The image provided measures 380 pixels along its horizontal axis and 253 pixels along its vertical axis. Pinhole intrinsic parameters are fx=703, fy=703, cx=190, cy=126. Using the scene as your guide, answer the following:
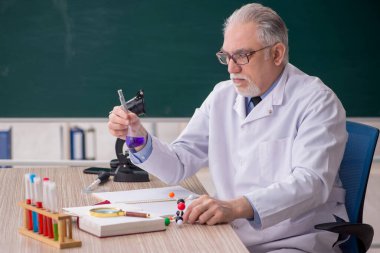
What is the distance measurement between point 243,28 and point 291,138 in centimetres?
38

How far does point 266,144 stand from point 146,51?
1.50 m

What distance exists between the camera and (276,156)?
7.29 feet

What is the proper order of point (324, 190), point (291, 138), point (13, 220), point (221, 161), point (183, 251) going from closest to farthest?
1. point (183, 251)
2. point (13, 220)
3. point (324, 190)
4. point (291, 138)
5. point (221, 161)

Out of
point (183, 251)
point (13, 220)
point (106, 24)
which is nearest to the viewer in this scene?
point (183, 251)

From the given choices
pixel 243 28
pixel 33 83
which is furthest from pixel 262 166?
pixel 33 83

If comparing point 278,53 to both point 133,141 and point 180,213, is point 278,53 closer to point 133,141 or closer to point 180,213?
point 133,141

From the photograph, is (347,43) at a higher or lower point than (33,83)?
higher

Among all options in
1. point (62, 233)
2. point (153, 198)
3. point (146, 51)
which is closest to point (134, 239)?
point (62, 233)

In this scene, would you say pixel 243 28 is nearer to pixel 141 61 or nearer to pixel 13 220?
pixel 13 220

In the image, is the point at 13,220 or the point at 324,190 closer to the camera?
the point at 13,220

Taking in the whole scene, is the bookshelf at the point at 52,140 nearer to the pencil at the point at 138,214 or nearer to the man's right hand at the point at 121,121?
the man's right hand at the point at 121,121

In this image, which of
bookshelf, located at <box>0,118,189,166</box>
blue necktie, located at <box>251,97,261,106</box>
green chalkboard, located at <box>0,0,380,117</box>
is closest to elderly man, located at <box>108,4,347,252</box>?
blue necktie, located at <box>251,97,261,106</box>

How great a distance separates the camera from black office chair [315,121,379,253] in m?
2.13

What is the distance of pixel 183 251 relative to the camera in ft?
5.21
